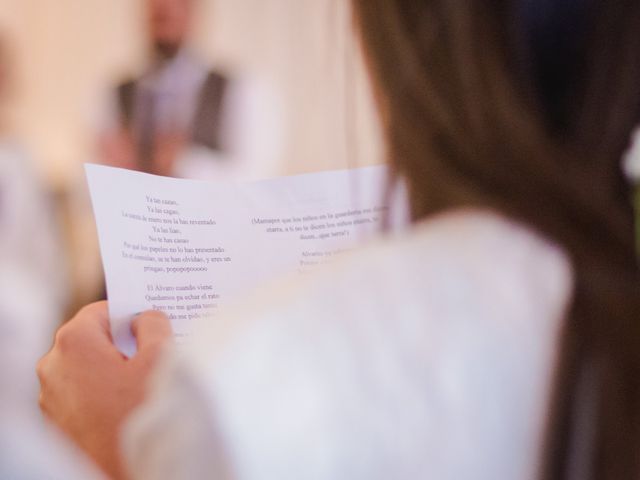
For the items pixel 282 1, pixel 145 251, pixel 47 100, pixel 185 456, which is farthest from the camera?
pixel 47 100

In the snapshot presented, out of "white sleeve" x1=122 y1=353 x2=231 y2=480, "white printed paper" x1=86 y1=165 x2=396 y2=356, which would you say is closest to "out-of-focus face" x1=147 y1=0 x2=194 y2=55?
"white printed paper" x1=86 y1=165 x2=396 y2=356

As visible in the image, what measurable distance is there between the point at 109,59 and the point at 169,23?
0.81 ft

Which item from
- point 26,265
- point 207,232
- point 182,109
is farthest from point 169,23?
point 207,232

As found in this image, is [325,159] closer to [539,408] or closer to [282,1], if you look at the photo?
[282,1]

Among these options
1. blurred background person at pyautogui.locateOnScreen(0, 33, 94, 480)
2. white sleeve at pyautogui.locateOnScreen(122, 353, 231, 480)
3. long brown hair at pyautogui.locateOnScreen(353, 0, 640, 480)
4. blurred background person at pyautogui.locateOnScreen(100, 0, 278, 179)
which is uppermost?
long brown hair at pyautogui.locateOnScreen(353, 0, 640, 480)

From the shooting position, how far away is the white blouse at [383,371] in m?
0.21

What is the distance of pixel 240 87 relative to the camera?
72.0 inches

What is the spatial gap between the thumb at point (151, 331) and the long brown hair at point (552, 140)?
190mm

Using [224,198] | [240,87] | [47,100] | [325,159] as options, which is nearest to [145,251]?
[224,198]

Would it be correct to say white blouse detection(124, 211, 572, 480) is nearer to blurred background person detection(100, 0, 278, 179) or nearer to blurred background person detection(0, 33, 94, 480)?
blurred background person detection(0, 33, 94, 480)

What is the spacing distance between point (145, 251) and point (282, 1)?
1.46 meters

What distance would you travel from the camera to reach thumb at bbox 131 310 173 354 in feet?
1.31

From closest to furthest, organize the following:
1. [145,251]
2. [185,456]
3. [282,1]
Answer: [185,456]
[145,251]
[282,1]

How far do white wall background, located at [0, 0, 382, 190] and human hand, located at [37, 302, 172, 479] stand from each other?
3.96 ft
